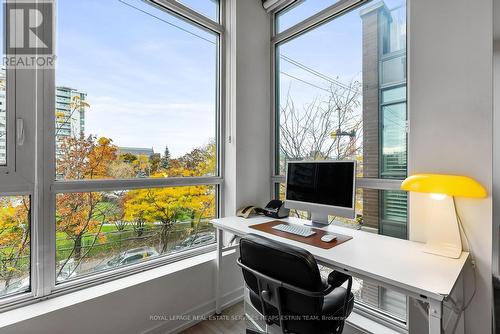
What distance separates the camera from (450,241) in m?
1.30

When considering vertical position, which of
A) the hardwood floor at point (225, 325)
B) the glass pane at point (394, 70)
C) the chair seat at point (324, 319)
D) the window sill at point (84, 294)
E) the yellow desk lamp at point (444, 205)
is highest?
the glass pane at point (394, 70)

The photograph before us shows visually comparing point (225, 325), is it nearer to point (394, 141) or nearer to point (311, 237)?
point (311, 237)

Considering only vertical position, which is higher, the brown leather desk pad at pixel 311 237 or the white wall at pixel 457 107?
the white wall at pixel 457 107

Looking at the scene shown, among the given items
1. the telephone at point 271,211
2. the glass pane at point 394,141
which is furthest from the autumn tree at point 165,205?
the glass pane at point 394,141

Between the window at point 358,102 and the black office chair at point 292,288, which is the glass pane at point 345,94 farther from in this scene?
the black office chair at point 292,288

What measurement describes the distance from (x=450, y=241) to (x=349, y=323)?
101 centimetres

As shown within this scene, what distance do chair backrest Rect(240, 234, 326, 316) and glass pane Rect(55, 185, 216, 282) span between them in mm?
1045

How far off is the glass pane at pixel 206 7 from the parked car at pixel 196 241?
223cm

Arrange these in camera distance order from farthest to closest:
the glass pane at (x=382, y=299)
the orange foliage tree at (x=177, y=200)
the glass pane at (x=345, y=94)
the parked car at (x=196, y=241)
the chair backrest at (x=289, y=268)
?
the parked car at (x=196, y=241) → the orange foliage tree at (x=177, y=200) → the glass pane at (x=345, y=94) → the glass pane at (x=382, y=299) → the chair backrest at (x=289, y=268)

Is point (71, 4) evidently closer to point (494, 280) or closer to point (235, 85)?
point (235, 85)

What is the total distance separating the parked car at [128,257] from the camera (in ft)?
5.65

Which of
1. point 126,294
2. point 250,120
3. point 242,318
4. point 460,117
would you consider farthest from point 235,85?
point 242,318

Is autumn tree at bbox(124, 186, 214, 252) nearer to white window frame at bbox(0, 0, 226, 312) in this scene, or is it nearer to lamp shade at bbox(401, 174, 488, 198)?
white window frame at bbox(0, 0, 226, 312)

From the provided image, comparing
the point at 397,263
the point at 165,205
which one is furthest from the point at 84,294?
the point at 397,263
